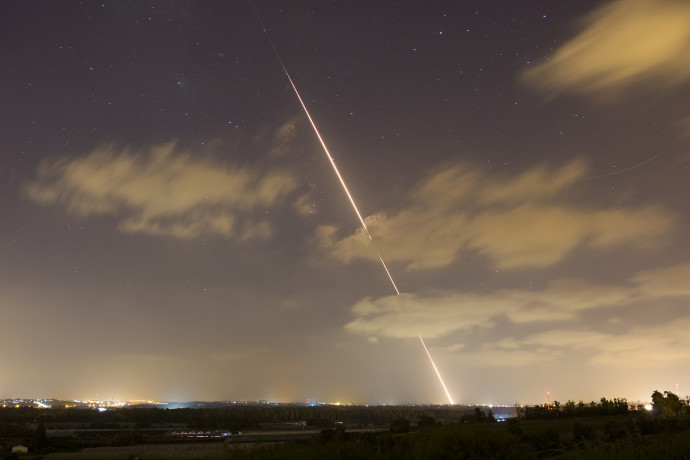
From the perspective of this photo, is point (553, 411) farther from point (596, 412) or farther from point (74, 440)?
point (74, 440)

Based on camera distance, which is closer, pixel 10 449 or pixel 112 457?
pixel 112 457

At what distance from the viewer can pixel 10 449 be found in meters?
49.7

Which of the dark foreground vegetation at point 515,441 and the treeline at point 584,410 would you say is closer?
the dark foreground vegetation at point 515,441

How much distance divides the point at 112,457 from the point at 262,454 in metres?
32.9

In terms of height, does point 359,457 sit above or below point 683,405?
above

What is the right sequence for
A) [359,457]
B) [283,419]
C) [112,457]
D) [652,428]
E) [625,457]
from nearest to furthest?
1. [625,457]
2. [359,457]
3. [652,428]
4. [112,457]
5. [283,419]

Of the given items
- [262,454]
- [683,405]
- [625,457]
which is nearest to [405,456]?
[262,454]

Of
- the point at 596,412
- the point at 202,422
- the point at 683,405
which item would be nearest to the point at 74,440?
the point at 202,422

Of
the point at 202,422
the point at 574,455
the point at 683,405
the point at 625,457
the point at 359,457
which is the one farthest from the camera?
the point at 202,422

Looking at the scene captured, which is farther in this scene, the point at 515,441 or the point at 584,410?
Result: the point at 584,410

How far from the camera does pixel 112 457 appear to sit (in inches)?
1681

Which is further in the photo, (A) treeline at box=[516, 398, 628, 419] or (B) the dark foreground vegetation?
(A) treeline at box=[516, 398, 628, 419]

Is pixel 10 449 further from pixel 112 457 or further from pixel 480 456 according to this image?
pixel 480 456

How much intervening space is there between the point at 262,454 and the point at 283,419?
125 m
